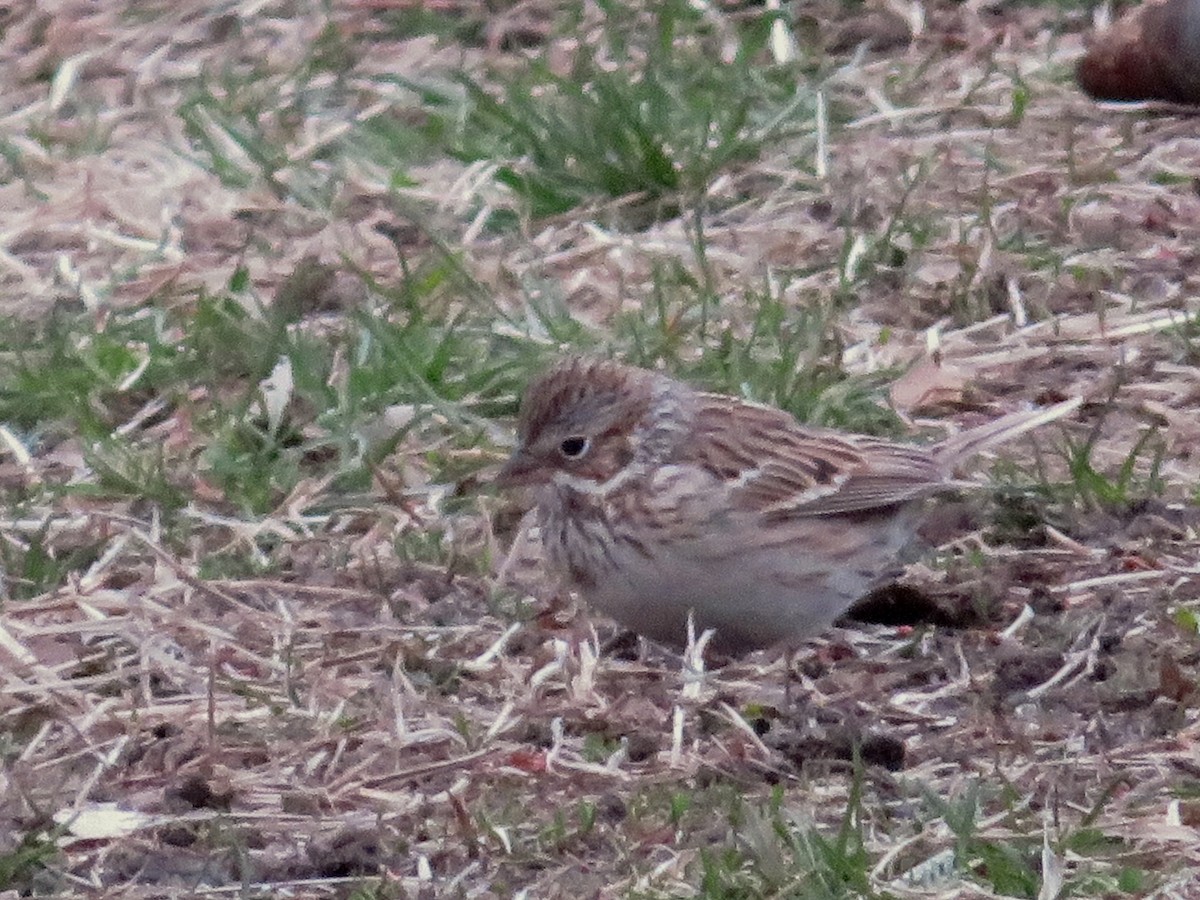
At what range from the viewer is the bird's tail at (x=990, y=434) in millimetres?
6762

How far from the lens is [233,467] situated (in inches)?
281

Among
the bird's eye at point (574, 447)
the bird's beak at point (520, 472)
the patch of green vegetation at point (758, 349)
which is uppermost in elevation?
the bird's eye at point (574, 447)

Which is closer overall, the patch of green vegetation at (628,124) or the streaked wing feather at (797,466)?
the streaked wing feather at (797,466)

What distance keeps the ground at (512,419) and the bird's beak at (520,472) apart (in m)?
0.30

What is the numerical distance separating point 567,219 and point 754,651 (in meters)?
2.79

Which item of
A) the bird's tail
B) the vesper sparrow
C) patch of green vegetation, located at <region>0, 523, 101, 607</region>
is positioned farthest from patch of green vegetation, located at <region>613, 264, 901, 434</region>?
patch of green vegetation, located at <region>0, 523, 101, 607</region>

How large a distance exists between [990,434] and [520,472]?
4.22ft

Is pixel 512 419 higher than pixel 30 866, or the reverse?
pixel 30 866

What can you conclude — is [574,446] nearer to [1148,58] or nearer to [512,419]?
[512,419]

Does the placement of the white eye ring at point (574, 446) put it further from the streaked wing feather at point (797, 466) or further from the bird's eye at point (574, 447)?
the streaked wing feather at point (797, 466)

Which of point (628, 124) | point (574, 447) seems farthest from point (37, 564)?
point (628, 124)

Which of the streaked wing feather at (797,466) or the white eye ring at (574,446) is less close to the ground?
the white eye ring at (574,446)

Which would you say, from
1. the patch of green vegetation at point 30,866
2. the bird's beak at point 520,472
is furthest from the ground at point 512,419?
the bird's beak at point 520,472

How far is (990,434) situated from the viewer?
6.88 meters
